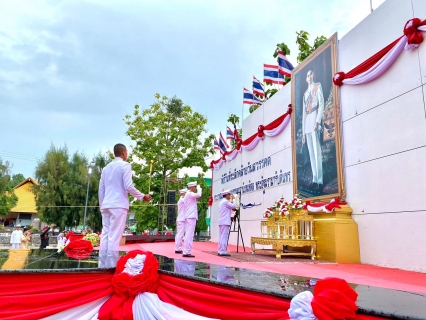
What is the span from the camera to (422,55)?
430cm

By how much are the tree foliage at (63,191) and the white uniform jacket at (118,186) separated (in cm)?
1573

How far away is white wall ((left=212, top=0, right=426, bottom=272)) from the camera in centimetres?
425

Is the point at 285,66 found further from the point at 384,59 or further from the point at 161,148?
the point at 161,148

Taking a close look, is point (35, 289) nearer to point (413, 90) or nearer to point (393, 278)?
point (393, 278)

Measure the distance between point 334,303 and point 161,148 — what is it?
15.4m

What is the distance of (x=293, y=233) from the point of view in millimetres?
Result: 5930

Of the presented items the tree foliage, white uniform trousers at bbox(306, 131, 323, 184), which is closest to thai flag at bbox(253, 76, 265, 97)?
white uniform trousers at bbox(306, 131, 323, 184)

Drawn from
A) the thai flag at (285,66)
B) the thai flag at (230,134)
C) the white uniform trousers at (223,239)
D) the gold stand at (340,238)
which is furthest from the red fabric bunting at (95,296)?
the thai flag at (230,134)

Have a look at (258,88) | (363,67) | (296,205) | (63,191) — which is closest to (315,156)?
(296,205)

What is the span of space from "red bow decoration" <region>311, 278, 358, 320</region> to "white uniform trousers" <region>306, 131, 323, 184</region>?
509cm

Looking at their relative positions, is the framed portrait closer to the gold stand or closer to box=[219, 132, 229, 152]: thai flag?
the gold stand

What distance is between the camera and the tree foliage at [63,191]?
18469 millimetres

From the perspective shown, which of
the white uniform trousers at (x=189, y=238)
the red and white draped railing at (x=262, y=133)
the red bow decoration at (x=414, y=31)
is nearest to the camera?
the red bow decoration at (x=414, y=31)

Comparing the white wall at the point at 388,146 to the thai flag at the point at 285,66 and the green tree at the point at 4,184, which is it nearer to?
the thai flag at the point at 285,66
